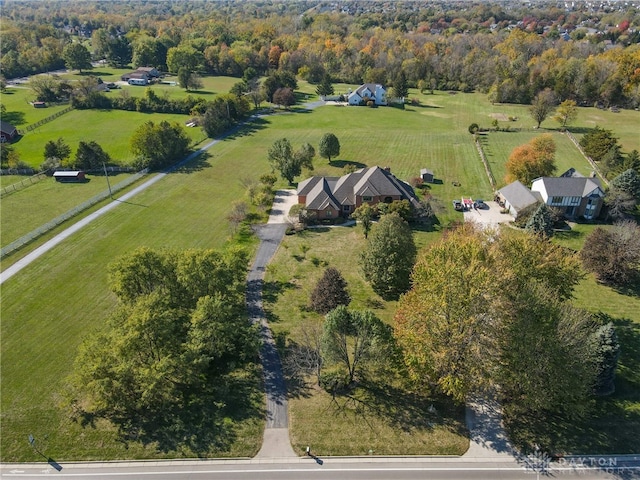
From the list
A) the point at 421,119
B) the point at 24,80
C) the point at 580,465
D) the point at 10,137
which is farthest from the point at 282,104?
the point at 580,465

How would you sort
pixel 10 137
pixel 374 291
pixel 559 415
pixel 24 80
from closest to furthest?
pixel 559 415, pixel 374 291, pixel 10 137, pixel 24 80

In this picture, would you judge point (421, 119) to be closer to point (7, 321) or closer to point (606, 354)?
point (606, 354)

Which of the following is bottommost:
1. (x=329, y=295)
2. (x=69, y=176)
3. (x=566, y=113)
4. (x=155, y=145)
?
(x=69, y=176)

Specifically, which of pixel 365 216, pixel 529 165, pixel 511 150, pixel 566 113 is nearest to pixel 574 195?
pixel 529 165

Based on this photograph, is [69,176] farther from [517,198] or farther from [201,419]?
[517,198]

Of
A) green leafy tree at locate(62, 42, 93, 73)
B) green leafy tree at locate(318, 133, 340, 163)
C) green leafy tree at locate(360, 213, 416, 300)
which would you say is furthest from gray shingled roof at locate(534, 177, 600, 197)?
green leafy tree at locate(62, 42, 93, 73)

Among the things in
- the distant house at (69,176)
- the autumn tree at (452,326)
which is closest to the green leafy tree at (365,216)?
the autumn tree at (452,326)

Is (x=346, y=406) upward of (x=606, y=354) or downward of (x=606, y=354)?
downward
